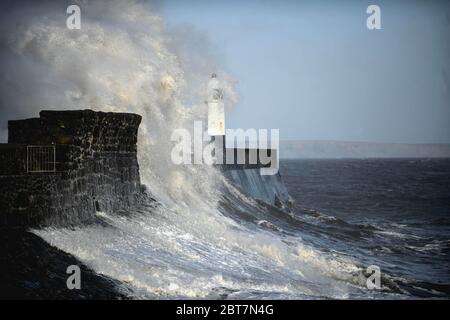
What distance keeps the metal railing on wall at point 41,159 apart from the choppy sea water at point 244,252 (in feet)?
3.57

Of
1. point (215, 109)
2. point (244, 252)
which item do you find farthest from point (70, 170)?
point (215, 109)

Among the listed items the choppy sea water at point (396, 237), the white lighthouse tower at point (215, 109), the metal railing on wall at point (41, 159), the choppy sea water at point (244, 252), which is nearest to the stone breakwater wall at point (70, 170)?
the metal railing on wall at point (41, 159)

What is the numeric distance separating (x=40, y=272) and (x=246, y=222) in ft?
37.4

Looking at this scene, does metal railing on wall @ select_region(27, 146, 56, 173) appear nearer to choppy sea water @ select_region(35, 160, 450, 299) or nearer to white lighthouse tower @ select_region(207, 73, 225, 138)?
choppy sea water @ select_region(35, 160, 450, 299)

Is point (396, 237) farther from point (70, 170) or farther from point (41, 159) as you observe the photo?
point (41, 159)

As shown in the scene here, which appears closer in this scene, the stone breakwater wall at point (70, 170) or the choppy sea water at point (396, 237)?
the stone breakwater wall at point (70, 170)

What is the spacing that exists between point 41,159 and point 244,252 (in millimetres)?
5403

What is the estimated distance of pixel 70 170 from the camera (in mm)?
12438

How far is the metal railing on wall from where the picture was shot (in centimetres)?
1132

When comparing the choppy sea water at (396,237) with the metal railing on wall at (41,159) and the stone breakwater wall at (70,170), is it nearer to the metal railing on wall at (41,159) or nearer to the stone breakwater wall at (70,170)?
the stone breakwater wall at (70,170)

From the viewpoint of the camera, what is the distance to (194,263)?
1291 centimetres

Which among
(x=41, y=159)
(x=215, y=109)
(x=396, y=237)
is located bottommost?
(x=396, y=237)

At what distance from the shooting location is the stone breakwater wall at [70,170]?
35.3 ft

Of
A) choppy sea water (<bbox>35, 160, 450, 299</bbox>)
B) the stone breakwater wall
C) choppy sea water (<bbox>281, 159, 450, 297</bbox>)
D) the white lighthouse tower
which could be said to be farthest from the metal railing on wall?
the white lighthouse tower
